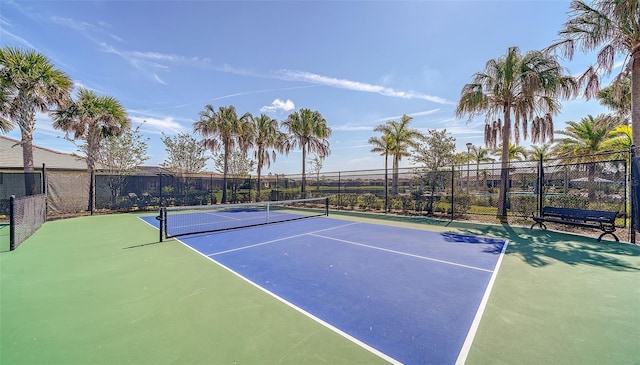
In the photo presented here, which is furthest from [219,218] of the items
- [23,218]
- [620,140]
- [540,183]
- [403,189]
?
[620,140]

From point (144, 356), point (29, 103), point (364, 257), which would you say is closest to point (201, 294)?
point (144, 356)

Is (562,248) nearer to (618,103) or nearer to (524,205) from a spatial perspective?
(524,205)

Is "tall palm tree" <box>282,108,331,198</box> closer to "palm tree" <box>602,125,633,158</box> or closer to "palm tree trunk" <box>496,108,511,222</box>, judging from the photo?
"palm tree trunk" <box>496,108,511,222</box>

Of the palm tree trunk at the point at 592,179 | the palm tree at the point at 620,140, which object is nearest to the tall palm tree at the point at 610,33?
the palm tree trunk at the point at 592,179

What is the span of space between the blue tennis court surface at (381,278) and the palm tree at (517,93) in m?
7.26

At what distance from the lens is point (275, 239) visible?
27.0ft

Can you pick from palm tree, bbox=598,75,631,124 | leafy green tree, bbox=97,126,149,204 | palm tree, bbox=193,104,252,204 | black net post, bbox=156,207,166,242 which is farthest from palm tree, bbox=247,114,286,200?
palm tree, bbox=598,75,631,124

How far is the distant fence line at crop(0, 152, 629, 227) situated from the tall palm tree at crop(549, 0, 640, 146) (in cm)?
295

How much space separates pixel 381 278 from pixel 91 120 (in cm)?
1822

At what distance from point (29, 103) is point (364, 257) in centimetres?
1712

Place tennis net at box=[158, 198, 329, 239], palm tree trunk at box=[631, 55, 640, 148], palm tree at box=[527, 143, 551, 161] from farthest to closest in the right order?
palm tree at box=[527, 143, 551, 161], palm tree trunk at box=[631, 55, 640, 148], tennis net at box=[158, 198, 329, 239]

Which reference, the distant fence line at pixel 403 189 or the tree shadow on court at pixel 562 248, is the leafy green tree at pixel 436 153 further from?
the tree shadow on court at pixel 562 248

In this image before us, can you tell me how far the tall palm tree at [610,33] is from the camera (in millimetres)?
8398

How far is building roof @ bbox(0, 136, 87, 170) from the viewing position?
19184mm
